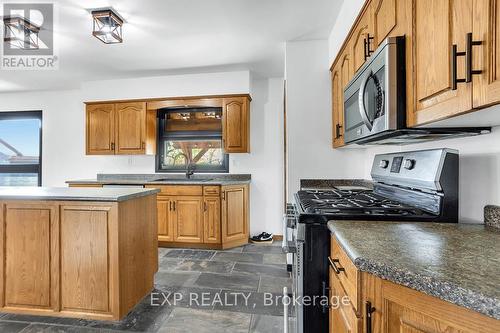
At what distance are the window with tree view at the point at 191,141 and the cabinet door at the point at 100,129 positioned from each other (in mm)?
676

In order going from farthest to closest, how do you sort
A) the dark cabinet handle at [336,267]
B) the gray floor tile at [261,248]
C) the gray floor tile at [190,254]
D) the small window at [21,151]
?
the small window at [21,151] → the gray floor tile at [261,248] → the gray floor tile at [190,254] → the dark cabinet handle at [336,267]

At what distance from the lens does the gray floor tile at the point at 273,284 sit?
239 cm

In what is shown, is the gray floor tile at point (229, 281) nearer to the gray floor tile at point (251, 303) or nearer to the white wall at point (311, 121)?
the gray floor tile at point (251, 303)

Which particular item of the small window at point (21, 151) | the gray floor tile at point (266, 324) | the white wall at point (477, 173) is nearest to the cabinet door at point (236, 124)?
the gray floor tile at point (266, 324)

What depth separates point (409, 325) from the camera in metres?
0.68

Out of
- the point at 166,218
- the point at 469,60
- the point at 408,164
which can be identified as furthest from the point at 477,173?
the point at 166,218

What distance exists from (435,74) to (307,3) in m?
1.57

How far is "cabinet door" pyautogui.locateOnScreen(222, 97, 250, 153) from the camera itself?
365 centimetres

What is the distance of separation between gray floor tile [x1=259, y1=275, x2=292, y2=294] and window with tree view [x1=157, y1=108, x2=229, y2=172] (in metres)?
1.85

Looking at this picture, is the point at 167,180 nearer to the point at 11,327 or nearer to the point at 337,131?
the point at 11,327

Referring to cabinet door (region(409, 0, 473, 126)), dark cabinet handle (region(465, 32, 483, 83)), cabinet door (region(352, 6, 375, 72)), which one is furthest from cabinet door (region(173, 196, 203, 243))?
dark cabinet handle (region(465, 32, 483, 83))

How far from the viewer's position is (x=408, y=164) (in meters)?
1.46

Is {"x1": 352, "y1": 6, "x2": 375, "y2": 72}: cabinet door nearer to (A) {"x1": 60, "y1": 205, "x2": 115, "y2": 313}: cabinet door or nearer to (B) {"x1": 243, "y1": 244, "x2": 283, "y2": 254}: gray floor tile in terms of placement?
(A) {"x1": 60, "y1": 205, "x2": 115, "y2": 313}: cabinet door

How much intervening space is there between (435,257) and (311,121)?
2116mm
